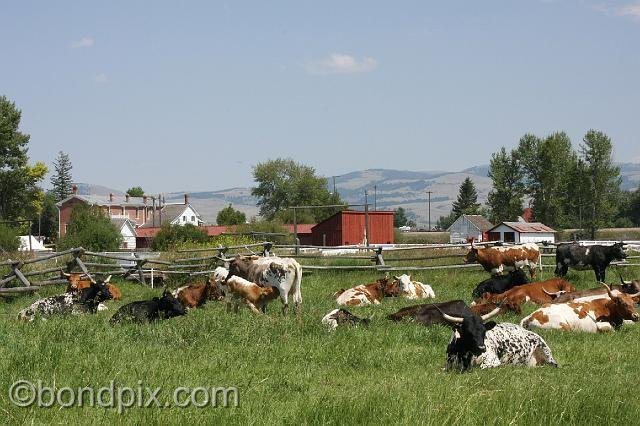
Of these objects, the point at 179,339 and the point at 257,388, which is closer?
the point at 257,388

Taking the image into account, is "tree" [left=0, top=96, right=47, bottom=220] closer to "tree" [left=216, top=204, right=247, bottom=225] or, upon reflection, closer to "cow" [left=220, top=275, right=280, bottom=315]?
"tree" [left=216, top=204, right=247, bottom=225]

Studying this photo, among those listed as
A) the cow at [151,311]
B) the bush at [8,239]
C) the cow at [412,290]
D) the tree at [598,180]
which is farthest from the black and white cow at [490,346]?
the tree at [598,180]

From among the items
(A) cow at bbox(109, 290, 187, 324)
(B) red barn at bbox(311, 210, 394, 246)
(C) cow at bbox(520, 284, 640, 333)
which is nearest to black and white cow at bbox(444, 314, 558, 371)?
(C) cow at bbox(520, 284, 640, 333)

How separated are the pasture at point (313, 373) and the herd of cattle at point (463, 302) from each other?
452 mm

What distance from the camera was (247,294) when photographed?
16766 millimetres

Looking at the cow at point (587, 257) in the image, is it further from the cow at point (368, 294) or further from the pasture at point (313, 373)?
Result: the pasture at point (313, 373)

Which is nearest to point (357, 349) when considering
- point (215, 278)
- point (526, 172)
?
point (215, 278)

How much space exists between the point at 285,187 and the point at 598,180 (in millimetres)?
58549

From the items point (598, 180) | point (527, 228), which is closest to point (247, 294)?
point (527, 228)

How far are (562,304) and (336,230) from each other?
5599cm

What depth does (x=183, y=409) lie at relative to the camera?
7195mm

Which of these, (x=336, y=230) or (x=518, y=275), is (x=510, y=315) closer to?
(x=518, y=275)

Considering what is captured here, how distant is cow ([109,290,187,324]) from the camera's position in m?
14.3

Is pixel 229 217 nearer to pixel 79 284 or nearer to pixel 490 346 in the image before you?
pixel 79 284
